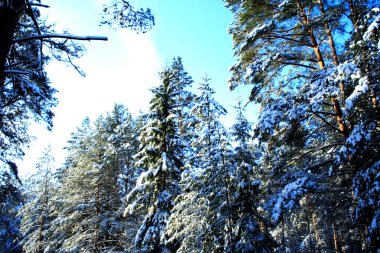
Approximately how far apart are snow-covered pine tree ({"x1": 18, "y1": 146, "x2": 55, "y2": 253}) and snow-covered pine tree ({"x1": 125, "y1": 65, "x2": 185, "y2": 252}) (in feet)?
31.5

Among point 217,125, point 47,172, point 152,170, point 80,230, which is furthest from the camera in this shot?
point 47,172

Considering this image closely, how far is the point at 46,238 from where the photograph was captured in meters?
19.3

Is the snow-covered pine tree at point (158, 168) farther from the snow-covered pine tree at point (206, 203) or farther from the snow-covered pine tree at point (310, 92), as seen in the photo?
the snow-covered pine tree at point (310, 92)

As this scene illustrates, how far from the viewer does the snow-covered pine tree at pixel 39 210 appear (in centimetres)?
1866

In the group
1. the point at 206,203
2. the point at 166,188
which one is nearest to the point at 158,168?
the point at 166,188

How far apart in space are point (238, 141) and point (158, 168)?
163 inches

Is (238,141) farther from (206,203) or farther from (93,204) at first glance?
(93,204)

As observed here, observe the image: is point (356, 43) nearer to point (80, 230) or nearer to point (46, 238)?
point (80, 230)

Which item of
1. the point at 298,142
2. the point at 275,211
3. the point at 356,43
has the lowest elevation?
the point at 275,211

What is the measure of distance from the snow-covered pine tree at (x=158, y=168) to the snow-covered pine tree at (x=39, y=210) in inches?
379

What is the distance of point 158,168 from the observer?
1266 centimetres

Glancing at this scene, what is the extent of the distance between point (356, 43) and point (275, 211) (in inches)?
182

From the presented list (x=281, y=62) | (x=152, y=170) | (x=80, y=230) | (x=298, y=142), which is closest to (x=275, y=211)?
(x=298, y=142)

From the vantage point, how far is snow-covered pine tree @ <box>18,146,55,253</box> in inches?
735
